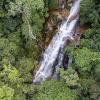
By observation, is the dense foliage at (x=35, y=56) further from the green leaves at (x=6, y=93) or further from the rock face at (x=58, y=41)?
the rock face at (x=58, y=41)

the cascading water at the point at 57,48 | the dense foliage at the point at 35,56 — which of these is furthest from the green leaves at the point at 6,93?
the cascading water at the point at 57,48

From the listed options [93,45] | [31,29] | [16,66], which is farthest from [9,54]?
[93,45]

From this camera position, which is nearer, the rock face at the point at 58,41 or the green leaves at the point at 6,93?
the green leaves at the point at 6,93

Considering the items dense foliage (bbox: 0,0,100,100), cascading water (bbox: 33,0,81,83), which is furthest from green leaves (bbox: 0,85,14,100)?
cascading water (bbox: 33,0,81,83)

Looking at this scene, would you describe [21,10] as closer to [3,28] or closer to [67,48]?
[3,28]

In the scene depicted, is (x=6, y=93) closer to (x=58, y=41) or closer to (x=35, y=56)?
(x=35, y=56)

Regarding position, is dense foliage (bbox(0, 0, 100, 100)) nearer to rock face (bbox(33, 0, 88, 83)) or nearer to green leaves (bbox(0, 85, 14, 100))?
green leaves (bbox(0, 85, 14, 100))

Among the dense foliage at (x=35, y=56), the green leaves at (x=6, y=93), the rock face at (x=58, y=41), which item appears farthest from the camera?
the rock face at (x=58, y=41)
